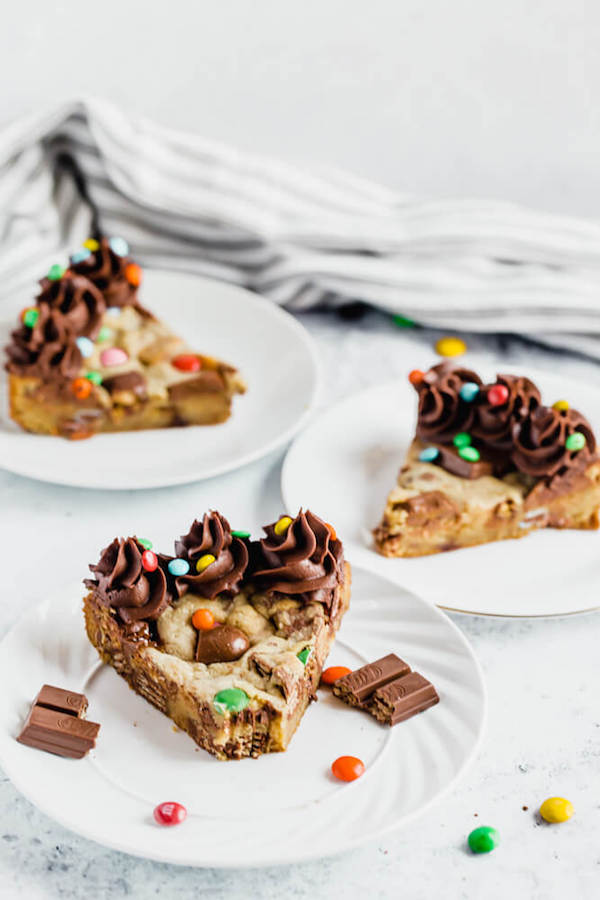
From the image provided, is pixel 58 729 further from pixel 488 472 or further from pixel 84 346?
pixel 84 346

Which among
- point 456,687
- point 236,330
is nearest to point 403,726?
point 456,687

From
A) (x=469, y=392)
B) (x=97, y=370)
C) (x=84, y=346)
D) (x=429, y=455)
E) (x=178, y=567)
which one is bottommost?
(x=429, y=455)

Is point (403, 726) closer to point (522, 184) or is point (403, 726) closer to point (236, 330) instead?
point (236, 330)

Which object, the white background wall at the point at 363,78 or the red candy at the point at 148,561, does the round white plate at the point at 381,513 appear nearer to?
the red candy at the point at 148,561

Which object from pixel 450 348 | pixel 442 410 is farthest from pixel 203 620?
pixel 450 348

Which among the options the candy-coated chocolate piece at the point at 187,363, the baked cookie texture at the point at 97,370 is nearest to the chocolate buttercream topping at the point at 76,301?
the baked cookie texture at the point at 97,370
